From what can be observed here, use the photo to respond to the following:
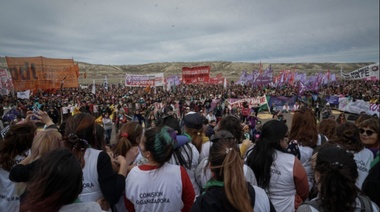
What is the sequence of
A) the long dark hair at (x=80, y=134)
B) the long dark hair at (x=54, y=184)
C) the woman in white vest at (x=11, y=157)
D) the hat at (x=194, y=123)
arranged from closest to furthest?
the long dark hair at (x=54, y=184) < the long dark hair at (x=80, y=134) < the woman in white vest at (x=11, y=157) < the hat at (x=194, y=123)

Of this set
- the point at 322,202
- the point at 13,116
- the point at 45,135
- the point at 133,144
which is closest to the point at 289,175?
the point at 322,202

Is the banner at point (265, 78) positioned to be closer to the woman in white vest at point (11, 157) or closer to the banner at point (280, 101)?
the banner at point (280, 101)

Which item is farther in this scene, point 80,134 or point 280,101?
point 280,101

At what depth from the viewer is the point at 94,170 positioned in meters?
2.23

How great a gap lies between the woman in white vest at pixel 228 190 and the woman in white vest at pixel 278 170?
29.5 inches

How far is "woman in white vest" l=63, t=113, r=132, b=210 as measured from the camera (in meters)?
2.21

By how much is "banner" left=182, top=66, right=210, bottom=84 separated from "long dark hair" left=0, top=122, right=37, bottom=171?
2330 centimetres

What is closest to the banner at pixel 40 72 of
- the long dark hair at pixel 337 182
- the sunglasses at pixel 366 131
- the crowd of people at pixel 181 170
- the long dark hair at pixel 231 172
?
the crowd of people at pixel 181 170

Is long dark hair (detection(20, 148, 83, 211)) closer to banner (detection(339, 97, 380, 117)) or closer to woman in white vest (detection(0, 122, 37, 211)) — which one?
woman in white vest (detection(0, 122, 37, 211))

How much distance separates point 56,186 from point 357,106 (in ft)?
75.1

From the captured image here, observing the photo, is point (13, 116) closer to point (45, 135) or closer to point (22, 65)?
point (22, 65)

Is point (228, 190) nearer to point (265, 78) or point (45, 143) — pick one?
point (45, 143)

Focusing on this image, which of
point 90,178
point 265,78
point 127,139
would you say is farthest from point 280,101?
point 90,178

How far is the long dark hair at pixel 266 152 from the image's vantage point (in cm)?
259
